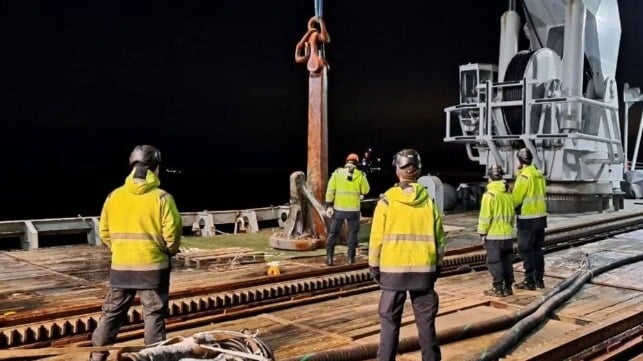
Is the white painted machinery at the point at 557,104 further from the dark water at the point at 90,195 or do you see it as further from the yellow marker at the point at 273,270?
the dark water at the point at 90,195

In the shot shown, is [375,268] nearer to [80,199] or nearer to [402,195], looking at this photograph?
[402,195]

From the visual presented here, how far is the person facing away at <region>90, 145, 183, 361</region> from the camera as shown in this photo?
173 inches

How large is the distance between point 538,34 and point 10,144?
2776 inches

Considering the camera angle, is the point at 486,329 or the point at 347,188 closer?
the point at 486,329

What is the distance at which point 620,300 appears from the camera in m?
7.34

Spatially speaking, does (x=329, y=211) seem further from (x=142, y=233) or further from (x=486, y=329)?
(x=142, y=233)

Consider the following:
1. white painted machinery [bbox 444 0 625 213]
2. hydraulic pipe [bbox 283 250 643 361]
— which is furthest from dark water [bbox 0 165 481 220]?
hydraulic pipe [bbox 283 250 643 361]

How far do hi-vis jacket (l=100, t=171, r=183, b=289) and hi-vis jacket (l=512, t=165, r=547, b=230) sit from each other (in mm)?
4684

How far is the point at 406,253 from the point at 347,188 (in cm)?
407

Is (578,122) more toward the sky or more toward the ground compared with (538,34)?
more toward the ground

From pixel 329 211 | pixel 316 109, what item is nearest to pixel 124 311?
pixel 329 211

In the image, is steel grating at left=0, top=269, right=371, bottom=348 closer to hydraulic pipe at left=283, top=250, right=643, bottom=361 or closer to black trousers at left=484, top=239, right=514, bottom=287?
black trousers at left=484, top=239, right=514, bottom=287

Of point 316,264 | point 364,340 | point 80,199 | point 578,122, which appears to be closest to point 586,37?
point 578,122

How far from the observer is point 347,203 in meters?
8.43
